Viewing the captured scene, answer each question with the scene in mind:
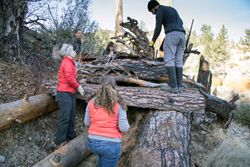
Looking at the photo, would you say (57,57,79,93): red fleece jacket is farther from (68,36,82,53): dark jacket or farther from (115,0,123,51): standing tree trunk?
(115,0,123,51): standing tree trunk

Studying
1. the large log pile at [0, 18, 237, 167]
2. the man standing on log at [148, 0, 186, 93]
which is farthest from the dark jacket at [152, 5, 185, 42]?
the large log pile at [0, 18, 237, 167]

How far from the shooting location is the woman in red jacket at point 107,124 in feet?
6.15

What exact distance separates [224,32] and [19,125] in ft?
63.2

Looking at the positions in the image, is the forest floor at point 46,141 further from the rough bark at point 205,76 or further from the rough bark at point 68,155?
the rough bark at point 205,76

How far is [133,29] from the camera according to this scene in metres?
7.28

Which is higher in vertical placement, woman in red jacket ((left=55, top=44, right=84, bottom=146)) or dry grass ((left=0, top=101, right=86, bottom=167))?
woman in red jacket ((left=55, top=44, right=84, bottom=146))

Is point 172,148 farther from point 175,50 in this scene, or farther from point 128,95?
point 175,50

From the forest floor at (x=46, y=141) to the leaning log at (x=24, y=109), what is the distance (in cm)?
21

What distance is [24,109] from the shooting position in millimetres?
3098

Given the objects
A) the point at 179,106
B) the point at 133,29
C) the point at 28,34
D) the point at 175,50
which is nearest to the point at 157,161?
the point at 179,106

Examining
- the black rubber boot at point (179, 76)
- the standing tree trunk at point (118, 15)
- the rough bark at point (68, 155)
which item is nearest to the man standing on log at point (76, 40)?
the rough bark at point (68, 155)

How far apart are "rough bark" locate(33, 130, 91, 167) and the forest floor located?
0.90 ft

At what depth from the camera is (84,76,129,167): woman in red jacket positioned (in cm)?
187

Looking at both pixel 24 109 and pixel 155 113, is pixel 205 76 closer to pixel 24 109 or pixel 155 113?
pixel 155 113
